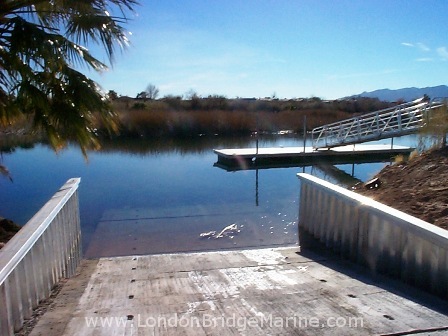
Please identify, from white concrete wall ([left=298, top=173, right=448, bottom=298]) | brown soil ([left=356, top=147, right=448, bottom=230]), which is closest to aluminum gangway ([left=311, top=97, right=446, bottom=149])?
brown soil ([left=356, top=147, right=448, bottom=230])

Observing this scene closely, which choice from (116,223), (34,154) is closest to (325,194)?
(116,223)

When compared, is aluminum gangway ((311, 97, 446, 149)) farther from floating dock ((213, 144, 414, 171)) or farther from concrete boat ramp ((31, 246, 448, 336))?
concrete boat ramp ((31, 246, 448, 336))

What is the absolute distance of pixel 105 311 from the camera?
3355mm

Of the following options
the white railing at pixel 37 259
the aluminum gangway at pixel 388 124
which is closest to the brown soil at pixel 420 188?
the white railing at pixel 37 259

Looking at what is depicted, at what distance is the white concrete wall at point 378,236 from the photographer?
Result: 3.54 m

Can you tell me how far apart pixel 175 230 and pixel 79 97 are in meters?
4.22

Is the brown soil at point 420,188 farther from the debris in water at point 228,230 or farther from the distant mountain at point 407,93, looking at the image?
the distant mountain at point 407,93

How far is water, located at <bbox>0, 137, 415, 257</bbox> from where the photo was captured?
8031mm

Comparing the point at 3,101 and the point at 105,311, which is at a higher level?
the point at 3,101

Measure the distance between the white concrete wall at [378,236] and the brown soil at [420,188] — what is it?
0.96m

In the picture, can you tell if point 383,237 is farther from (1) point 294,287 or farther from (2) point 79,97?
(2) point 79,97

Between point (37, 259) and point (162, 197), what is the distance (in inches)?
312

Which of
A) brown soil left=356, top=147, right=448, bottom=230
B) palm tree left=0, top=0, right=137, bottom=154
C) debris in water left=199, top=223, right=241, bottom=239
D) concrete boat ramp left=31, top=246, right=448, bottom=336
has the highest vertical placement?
palm tree left=0, top=0, right=137, bottom=154

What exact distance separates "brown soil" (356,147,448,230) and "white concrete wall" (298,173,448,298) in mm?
963
